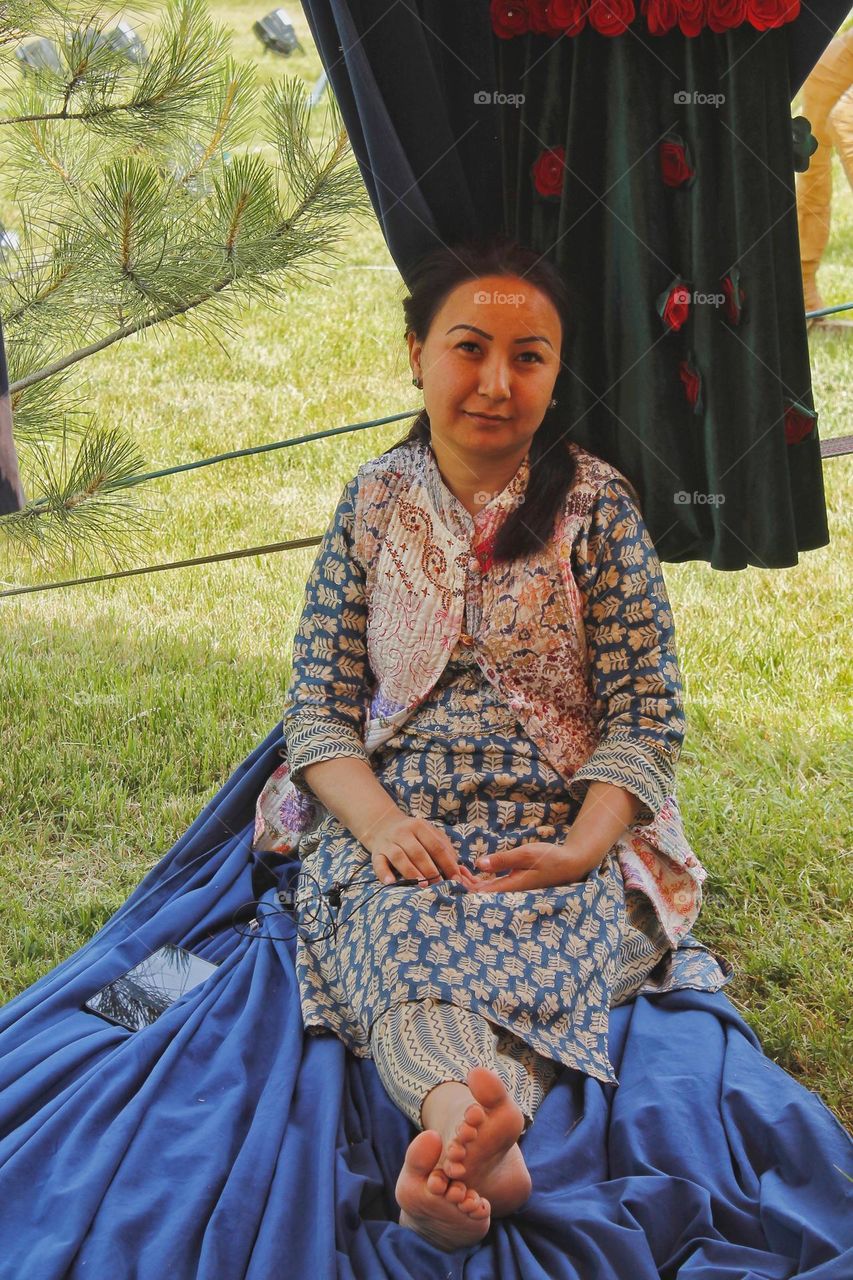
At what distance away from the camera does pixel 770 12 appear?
1.79 m

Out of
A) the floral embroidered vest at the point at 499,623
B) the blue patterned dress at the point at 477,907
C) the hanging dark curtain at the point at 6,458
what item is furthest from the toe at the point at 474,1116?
the hanging dark curtain at the point at 6,458

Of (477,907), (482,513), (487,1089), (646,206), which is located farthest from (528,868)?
(646,206)

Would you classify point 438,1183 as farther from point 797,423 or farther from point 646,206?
point 646,206

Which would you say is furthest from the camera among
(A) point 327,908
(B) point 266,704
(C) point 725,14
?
(B) point 266,704

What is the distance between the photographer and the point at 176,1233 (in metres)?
1.31

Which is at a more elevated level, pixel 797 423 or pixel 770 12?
pixel 770 12

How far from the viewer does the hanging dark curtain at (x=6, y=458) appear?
5.56 feet

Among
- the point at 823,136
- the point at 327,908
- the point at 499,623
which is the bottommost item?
the point at 327,908

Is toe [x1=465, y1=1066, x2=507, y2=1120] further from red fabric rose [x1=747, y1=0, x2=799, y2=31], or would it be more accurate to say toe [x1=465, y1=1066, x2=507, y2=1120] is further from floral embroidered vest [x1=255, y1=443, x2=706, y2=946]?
red fabric rose [x1=747, y1=0, x2=799, y2=31]

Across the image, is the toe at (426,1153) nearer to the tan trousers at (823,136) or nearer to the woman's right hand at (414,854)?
the woman's right hand at (414,854)

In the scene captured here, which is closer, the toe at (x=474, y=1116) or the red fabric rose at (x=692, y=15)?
the toe at (x=474, y=1116)

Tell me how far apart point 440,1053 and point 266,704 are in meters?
1.41

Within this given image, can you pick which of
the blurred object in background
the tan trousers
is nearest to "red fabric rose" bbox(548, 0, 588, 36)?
the tan trousers

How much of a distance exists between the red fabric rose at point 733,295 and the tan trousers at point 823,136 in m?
0.93
